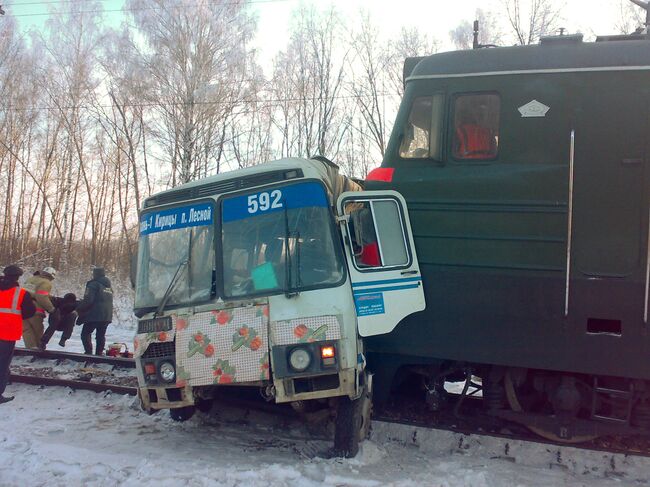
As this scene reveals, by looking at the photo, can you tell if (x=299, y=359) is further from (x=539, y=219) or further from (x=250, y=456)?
(x=539, y=219)

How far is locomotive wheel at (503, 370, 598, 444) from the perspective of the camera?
5492mm

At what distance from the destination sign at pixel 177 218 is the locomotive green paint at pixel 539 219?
1.80m

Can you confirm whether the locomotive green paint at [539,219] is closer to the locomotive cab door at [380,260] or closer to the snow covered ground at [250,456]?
the locomotive cab door at [380,260]

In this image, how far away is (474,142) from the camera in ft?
18.5

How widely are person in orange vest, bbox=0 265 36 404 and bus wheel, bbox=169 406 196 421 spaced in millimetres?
2536

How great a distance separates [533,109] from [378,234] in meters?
1.78

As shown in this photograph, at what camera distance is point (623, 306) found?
5070 mm

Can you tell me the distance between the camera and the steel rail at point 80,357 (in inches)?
374

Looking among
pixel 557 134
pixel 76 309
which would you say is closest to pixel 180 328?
pixel 557 134

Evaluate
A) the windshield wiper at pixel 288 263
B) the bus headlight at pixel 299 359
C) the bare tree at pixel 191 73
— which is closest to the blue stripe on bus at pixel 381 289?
the windshield wiper at pixel 288 263

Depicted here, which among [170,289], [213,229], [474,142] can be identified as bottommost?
[170,289]

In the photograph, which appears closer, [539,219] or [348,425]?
[539,219]

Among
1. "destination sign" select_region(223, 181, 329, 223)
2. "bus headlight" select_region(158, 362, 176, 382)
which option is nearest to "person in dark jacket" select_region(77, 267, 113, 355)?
"bus headlight" select_region(158, 362, 176, 382)

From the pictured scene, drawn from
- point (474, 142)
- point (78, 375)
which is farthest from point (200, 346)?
point (78, 375)
